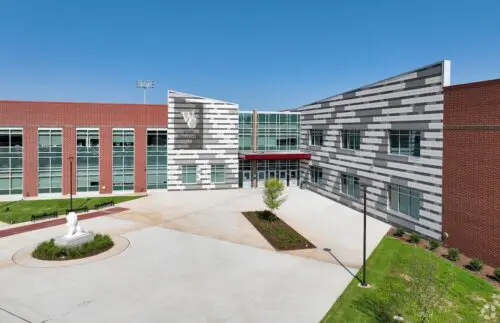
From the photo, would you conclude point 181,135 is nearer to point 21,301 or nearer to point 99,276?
point 99,276

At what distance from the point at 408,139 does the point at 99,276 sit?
2296 centimetres

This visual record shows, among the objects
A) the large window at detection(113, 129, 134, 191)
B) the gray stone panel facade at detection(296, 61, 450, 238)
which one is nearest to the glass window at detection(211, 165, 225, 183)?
the large window at detection(113, 129, 134, 191)

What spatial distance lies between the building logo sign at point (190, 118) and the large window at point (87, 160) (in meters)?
10.5

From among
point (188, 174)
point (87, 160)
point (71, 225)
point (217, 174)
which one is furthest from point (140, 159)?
point (71, 225)

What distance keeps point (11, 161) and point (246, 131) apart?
1096 inches

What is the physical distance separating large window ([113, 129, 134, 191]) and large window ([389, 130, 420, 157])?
97.6 ft

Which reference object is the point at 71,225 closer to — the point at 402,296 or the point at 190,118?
A: the point at 402,296

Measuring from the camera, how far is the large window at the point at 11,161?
129 feet

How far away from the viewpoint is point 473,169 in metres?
21.1

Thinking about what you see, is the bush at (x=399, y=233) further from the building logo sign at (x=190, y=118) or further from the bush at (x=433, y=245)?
the building logo sign at (x=190, y=118)

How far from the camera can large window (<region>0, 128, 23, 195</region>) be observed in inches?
1543

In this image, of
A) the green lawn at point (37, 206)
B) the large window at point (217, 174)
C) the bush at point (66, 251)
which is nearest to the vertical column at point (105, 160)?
the green lawn at point (37, 206)

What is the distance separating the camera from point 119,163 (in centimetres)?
4275

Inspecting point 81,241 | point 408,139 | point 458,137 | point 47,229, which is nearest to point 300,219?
point 408,139
